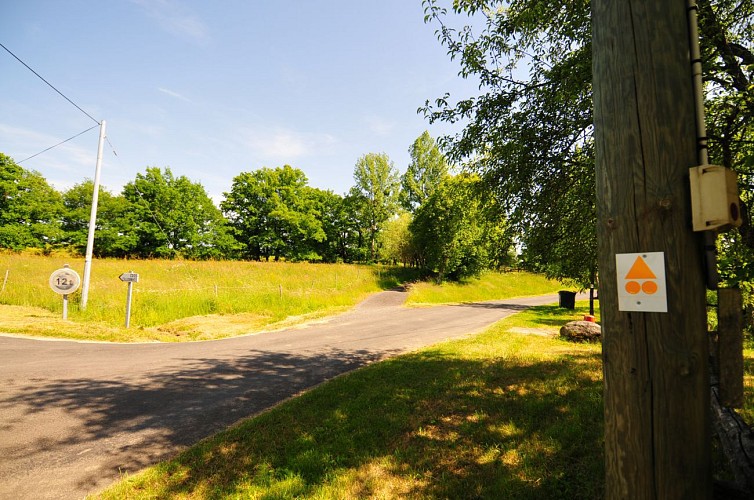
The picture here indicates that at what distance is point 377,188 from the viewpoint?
145 feet

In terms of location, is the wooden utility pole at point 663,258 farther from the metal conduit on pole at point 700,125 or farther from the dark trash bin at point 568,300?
the dark trash bin at point 568,300

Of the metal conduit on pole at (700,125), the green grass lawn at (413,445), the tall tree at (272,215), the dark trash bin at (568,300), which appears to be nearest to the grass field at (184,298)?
the dark trash bin at (568,300)

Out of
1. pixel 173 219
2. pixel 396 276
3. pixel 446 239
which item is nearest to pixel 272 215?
pixel 173 219

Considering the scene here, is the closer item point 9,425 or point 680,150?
point 680,150

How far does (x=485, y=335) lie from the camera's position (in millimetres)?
10711

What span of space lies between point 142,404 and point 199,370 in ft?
6.32

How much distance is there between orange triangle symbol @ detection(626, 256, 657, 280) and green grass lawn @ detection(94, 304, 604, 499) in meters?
2.25

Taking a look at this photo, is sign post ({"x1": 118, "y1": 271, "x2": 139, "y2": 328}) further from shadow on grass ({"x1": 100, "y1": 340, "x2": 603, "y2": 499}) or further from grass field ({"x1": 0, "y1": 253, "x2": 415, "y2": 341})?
shadow on grass ({"x1": 100, "y1": 340, "x2": 603, "y2": 499})

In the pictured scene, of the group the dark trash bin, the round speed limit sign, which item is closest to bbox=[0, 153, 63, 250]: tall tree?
the round speed limit sign

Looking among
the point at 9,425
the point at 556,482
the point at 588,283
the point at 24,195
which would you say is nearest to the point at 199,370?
the point at 9,425

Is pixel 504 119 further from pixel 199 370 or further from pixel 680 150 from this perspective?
pixel 199 370

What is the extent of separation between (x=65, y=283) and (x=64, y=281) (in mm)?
86

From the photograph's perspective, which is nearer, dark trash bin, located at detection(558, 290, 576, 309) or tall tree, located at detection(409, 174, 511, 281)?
dark trash bin, located at detection(558, 290, 576, 309)

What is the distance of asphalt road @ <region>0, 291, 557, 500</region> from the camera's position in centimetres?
368
